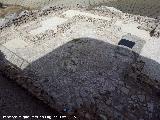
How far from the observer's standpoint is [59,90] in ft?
41.1

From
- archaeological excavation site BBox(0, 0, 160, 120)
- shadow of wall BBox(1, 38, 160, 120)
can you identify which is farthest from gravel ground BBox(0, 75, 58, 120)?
shadow of wall BBox(1, 38, 160, 120)

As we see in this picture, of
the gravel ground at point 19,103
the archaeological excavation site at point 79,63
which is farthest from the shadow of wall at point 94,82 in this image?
the gravel ground at point 19,103

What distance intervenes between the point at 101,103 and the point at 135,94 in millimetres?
1833

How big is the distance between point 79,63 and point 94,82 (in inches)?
72.6

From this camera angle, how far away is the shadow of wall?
37.9 ft

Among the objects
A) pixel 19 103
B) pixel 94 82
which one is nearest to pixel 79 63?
pixel 94 82

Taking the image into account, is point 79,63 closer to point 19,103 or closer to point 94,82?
point 94,82

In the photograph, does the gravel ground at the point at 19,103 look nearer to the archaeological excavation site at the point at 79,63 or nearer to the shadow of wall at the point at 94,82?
the archaeological excavation site at the point at 79,63

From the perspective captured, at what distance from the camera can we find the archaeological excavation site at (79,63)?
11.6 m

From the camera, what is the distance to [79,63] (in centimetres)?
1442

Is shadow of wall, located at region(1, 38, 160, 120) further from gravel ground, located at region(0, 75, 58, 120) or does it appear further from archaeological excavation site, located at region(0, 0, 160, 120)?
gravel ground, located at region(0, 75, 58, 120)

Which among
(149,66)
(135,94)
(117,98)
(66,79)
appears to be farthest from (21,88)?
(149,66)

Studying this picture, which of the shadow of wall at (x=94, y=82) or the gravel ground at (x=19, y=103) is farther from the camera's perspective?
the shadow of wall at (x=94, y=82)

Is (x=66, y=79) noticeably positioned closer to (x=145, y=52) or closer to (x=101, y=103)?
(x=101, y=103)
